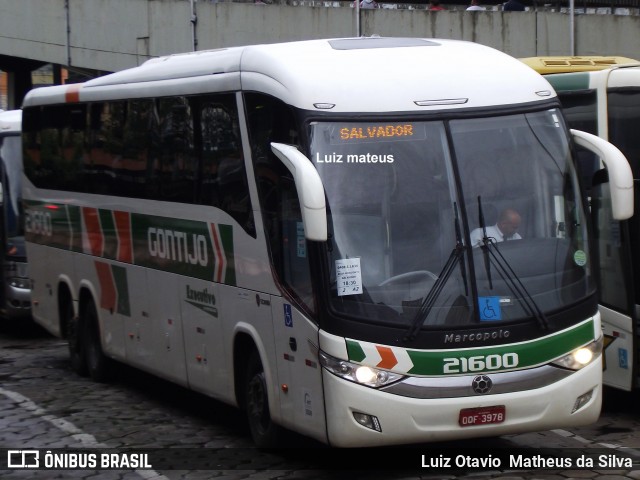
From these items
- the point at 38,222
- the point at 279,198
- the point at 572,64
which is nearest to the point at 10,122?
the point at 38,222

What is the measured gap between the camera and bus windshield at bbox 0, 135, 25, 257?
17844mm

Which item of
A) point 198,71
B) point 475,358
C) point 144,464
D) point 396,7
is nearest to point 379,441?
point 475,358

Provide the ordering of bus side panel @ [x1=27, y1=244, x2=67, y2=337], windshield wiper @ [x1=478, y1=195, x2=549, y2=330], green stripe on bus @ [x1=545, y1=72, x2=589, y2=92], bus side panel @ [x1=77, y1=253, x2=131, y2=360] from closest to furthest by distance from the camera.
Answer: windshield wiper @ [x1=478, y1=195, x2=549, y2=330], green stripe on bus @ [x1=545, y1=72, x2=589, y2=92], bus side panel @ [x1=77, y1=253, x2=131, y2=360], bus side panel @ [x1=27, y1=244, x2=67, y2=337]

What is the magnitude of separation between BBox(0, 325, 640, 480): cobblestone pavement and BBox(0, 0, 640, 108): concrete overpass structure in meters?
9.10

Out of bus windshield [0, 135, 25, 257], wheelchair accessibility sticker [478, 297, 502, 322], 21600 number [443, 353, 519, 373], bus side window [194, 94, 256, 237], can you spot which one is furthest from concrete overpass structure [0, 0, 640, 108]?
21600 number [443, 353, 519, 373]

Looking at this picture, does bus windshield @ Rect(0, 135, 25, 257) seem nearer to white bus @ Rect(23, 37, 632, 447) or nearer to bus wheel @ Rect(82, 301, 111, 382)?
bus wheel @ Rect(82, 301, 111, 382)

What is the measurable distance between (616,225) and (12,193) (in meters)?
10.1

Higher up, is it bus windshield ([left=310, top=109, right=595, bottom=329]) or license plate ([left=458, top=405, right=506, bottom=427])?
bus windshield ([left=310, top=109, right=595, bottom=329])

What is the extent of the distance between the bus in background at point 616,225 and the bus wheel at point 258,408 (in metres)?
3.14

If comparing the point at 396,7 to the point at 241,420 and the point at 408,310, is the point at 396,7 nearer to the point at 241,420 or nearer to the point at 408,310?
the point at 241,420

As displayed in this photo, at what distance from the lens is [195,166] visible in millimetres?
10984

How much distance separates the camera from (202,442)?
10477mm

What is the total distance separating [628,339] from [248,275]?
346 centimetres

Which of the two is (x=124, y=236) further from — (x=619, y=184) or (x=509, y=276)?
(x=619, y=184)
